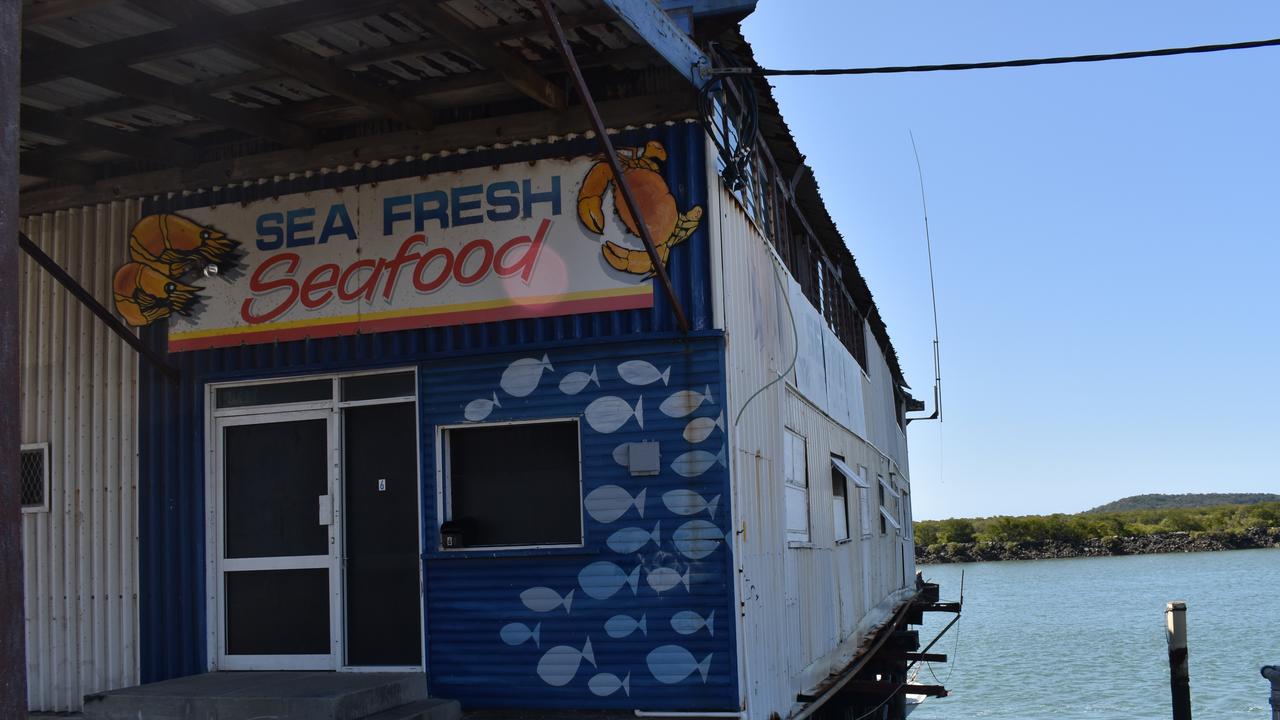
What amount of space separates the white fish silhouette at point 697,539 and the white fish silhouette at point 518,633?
119 cm

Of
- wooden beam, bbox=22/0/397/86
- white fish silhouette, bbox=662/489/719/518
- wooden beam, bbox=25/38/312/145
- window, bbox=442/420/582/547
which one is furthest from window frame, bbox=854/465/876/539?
wooden beam, bbox=22/0/397/86

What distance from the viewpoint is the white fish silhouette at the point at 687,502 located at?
853cm

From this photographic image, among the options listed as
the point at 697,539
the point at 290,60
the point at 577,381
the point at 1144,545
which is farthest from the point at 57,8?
the point at 1144,545

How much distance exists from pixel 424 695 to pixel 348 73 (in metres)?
4.34

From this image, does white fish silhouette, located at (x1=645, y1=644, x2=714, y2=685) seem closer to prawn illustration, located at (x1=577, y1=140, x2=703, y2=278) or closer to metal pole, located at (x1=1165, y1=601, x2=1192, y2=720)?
prawn illustration, located at (x1=577, y1=140, x2=703, y2=278)

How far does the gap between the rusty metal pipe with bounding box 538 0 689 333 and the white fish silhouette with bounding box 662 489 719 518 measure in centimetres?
111

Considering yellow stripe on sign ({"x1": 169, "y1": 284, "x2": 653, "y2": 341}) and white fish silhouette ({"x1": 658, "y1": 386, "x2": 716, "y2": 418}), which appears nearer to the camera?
white fish silhouette ({"x1": 658, "y1": 386, "x2": 716, "y2": 418})

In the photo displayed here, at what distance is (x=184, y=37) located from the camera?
7.64 metres

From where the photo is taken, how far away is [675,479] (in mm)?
8633

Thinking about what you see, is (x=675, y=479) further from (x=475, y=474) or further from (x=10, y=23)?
(x=10, y=23)

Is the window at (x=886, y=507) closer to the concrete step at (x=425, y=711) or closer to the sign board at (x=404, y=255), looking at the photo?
the sign board at (x=404, y=255)

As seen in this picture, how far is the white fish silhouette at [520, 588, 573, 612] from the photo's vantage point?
878 centimetres

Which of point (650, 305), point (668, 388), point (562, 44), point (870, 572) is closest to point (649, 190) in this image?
point (650, 305)

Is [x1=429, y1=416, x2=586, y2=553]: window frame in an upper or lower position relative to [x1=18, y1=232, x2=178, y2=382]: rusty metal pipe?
lower
